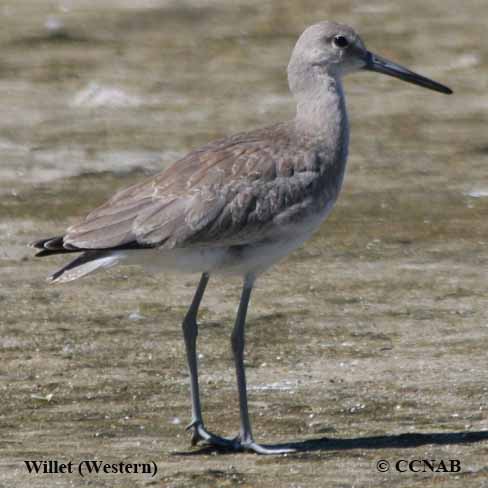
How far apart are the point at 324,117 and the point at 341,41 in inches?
16.6

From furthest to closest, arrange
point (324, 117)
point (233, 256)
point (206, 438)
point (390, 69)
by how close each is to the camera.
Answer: point (390, 69) < point (324, 117) < point (233, 256) < point (206, 438)

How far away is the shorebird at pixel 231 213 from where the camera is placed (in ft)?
22.5

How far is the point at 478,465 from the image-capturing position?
21.2 feet

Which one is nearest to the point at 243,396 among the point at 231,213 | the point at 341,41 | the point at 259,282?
the point at 231,213

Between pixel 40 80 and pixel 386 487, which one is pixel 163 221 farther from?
pixel 40 80

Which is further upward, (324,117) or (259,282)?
(324,117)

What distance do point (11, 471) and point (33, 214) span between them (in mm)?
4351

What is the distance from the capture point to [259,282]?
9.45 m

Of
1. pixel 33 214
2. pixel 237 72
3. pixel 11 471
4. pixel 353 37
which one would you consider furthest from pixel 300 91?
pixel 237 72

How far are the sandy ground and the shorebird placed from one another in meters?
0.47

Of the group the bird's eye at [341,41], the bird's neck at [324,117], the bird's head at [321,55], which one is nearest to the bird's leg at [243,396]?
the bird's neck at [324,117]

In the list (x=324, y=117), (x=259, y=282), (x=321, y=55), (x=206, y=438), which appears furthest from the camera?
(x=259, y=282)

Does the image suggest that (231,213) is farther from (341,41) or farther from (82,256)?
(341,41)

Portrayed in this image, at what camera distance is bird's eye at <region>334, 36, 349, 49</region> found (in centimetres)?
758
